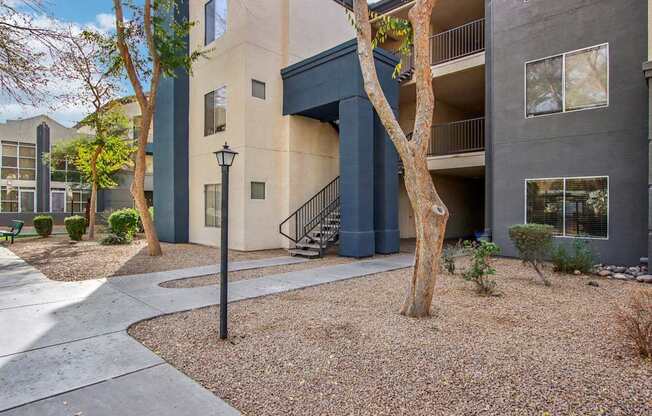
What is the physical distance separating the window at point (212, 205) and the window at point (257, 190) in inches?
60.9

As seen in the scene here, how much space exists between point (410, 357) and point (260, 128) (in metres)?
9.50

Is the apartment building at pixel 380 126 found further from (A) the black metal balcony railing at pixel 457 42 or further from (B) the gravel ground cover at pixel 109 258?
(B) the gravel ground cover at pixel 109 258

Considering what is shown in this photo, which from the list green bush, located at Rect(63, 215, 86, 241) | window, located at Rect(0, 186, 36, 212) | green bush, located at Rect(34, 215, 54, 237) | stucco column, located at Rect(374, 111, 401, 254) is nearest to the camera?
stucco column, located at Rect(374, 111, 401, 254)

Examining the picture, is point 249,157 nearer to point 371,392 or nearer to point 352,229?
point 352,229

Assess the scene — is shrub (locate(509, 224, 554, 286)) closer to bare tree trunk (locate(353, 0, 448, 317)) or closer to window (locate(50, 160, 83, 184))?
bare tree trunk (locate(353, 0, 448, 317))

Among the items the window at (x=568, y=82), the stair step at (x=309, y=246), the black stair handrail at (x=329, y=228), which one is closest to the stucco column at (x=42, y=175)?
the stair step at (x=309, y=246)

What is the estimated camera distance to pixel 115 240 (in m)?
12.8

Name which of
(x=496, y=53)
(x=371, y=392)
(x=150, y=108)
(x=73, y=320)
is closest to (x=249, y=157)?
(x=150, y=108)

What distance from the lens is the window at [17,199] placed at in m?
23.4

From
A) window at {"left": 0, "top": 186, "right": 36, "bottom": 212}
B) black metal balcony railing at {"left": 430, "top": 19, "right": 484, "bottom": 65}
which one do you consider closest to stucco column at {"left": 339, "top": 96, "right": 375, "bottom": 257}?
black metal balcony railing at {"left": 430, "top": 19, "right": 484, "bottom": 65}

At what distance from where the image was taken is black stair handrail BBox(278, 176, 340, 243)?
11.9 m

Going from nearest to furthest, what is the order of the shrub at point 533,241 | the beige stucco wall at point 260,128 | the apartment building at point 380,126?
the shrub at point 533,241 → the apartment building at point 380,126 → the beige stucco wall at point 260,128

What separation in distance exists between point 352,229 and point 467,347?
6.44 m

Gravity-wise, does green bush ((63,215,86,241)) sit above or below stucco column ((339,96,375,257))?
below
